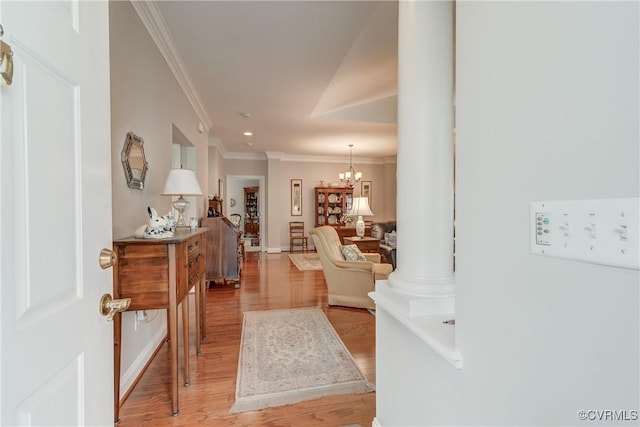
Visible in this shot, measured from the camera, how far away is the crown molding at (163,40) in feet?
7.20

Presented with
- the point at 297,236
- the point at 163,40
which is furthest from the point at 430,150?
the point at 297,236

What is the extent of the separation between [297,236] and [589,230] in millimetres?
7692

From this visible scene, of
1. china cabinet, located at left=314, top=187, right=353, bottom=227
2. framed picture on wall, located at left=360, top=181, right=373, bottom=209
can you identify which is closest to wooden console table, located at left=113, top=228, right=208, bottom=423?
china cabinet, located at left=314, top=187, right=353, bottom=227

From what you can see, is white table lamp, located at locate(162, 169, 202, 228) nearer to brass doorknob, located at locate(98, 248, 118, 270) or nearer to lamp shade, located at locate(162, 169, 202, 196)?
lamp shade, located at locate(162, 169, 202, 196)

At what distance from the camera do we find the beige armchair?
340 cm

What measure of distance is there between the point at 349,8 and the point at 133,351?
9.90 feet

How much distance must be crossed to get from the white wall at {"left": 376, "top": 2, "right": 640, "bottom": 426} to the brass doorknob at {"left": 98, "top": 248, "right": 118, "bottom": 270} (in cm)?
102

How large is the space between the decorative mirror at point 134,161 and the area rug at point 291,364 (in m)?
1.57

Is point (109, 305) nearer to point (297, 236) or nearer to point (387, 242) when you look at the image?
point (387, 242)

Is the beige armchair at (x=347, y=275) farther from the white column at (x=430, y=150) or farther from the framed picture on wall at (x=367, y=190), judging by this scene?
the framed picture on wall at (x=367, y=190)

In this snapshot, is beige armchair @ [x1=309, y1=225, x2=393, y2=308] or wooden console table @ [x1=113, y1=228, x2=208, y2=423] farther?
beige armchair @ [x1=309, y1=225, x2=393, y2=308]

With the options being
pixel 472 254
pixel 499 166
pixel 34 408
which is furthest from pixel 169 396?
pixel 499 166

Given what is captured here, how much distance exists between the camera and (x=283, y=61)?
310 centimetres

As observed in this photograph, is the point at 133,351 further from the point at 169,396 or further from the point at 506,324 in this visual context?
the point at 506,324
